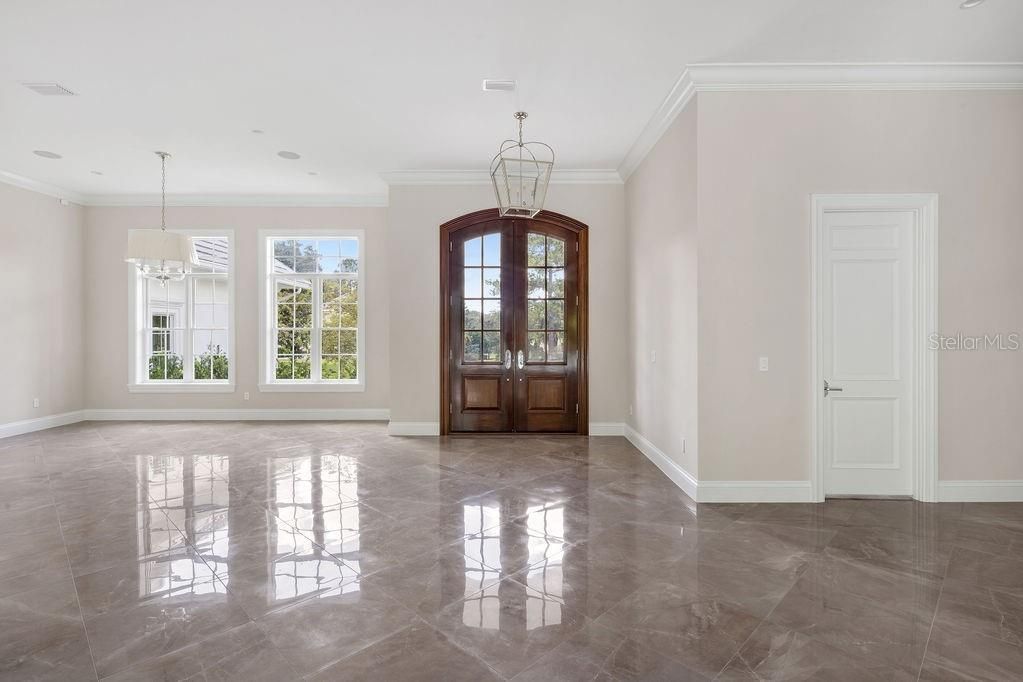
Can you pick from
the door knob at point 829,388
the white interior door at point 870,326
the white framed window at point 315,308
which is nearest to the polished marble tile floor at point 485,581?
the white interior door at point 870,326

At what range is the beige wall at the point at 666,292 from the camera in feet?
13.7

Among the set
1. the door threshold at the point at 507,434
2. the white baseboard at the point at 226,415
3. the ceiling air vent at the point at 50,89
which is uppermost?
the ceiling air vent at the point at 50,89

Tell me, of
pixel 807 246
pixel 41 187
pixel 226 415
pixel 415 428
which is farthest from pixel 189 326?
pixel 807 246

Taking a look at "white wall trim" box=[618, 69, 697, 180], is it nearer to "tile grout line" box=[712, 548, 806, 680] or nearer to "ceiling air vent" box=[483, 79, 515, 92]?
"ceiling air vent" box=[483, 79, 515, 92]

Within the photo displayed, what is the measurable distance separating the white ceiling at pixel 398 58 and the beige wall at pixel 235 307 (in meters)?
2.01

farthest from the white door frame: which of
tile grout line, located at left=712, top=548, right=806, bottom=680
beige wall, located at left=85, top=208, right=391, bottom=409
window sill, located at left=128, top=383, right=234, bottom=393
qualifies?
window sill, located at left=128, top=383, right=234, bottom=393

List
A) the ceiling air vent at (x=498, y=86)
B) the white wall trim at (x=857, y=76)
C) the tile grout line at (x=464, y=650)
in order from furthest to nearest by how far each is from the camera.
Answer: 1. the ceiling air vent at (x=498, y=86)
2. the white wall trim at (x=857, y=76)
3. the tile grout line at (x=464, y=650)

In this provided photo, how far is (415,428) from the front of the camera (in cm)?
652

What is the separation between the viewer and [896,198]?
3.90 m

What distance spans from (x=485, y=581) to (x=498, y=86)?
3.64 metres

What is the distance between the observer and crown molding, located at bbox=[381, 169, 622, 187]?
638cm

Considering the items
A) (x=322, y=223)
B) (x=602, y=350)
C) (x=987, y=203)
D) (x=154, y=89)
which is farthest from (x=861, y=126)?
(x=322, y=223)

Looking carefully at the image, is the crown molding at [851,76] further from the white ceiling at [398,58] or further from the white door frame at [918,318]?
the white door frame at [918,318]

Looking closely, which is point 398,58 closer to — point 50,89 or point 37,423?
point 50,89
